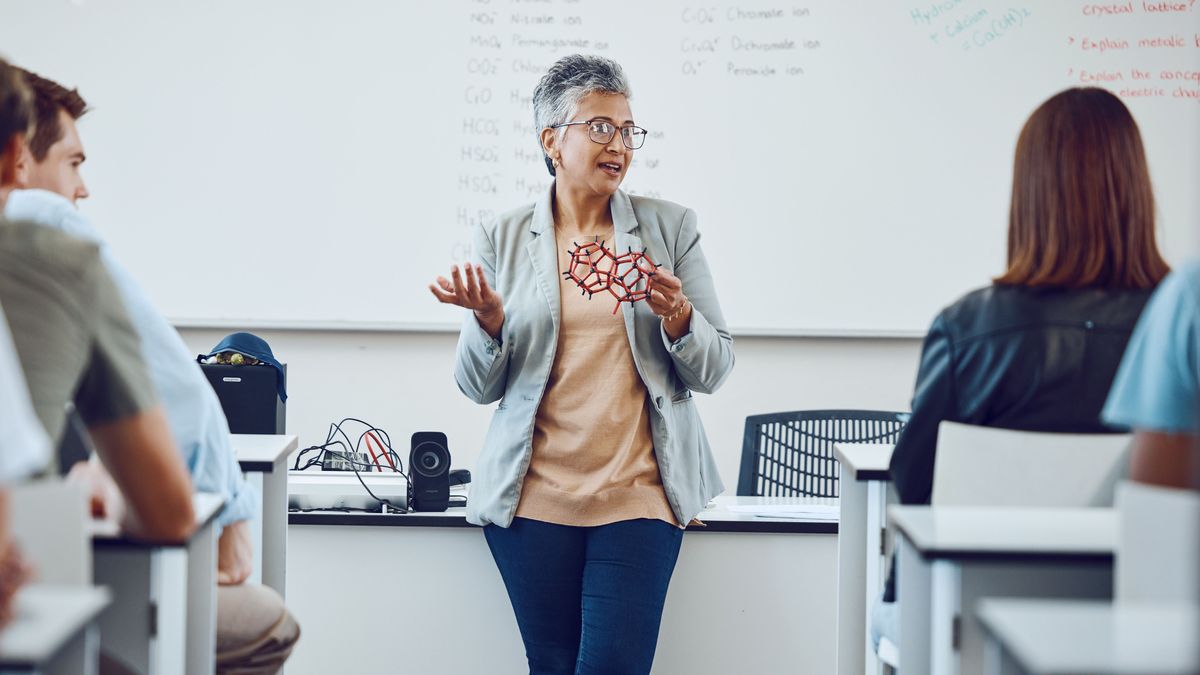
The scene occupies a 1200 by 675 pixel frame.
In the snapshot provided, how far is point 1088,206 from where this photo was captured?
1.70m

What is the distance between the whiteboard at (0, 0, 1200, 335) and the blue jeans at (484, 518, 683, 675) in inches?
61.2

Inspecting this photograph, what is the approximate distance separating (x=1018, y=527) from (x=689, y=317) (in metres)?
0.80

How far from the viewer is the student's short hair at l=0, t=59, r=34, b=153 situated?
4.26 feet

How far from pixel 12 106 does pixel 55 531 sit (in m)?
0.47

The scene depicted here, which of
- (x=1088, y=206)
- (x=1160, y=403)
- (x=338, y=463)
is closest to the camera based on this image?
(x=1160, y=403)

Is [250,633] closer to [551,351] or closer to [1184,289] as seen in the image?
[551,351]

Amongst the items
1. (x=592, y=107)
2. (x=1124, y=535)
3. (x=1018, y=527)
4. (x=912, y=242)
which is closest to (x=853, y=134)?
(x=912, y=242)

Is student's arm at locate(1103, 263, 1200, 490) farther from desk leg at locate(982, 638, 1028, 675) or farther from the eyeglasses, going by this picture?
the eyeglasses

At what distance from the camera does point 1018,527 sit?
4.73 ft

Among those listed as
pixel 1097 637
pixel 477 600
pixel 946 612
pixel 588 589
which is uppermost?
pixel 1097 637

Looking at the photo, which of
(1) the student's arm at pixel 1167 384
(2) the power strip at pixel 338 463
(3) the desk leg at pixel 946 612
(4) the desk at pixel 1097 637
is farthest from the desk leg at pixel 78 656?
(2) the power strip at pixel 338 463

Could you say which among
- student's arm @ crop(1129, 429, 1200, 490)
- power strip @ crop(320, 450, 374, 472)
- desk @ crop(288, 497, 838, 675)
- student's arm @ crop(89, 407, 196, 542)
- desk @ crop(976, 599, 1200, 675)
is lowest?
desk @ crop(288, 497, 838, 675)

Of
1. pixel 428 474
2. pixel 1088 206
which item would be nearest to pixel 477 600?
pixel 428 474

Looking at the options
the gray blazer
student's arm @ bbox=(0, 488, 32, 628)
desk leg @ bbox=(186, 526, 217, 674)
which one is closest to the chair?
the gray blazer
